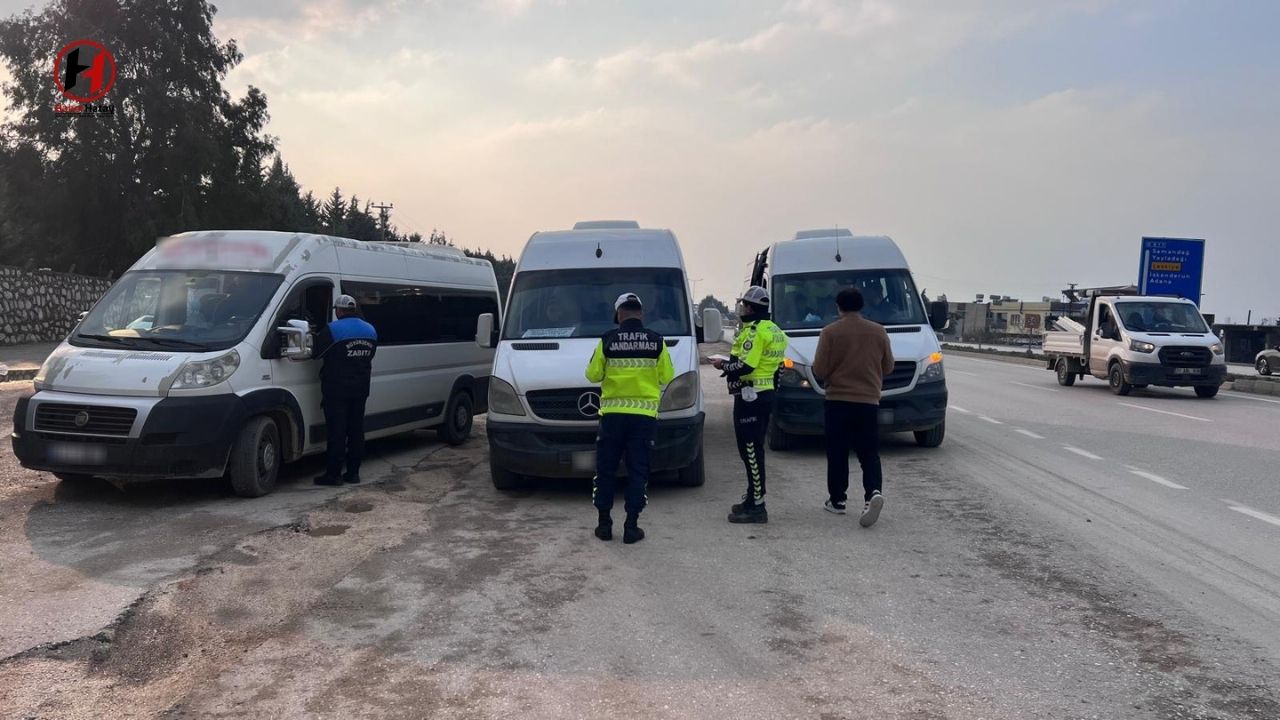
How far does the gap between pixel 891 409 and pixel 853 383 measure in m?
3.36

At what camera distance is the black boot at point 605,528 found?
22.7 ft

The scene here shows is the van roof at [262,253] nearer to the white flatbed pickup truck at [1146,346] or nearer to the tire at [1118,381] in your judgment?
the white flatbed pickup truck at [1146,346]

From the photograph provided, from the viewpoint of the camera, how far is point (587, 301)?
931 cm

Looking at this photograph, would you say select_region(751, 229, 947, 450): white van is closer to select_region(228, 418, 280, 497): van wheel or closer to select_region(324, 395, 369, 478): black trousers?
select_region(324, 395, 369, 478): black trousers

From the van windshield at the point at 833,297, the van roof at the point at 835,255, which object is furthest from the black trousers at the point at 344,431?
the van roof at the point at 835,255

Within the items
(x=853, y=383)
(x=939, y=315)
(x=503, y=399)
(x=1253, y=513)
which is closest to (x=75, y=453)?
(x=503, y=399)

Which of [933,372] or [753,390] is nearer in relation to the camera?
[753,390]

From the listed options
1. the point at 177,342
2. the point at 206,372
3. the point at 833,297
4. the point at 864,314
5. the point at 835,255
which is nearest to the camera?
the point at 206,372

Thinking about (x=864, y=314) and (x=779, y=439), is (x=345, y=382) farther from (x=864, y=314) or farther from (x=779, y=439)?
(x=864, y=314)

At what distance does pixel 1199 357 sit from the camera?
18656 mm

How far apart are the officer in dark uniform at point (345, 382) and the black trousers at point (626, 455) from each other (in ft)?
9.93

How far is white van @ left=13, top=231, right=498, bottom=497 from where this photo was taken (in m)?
7.52

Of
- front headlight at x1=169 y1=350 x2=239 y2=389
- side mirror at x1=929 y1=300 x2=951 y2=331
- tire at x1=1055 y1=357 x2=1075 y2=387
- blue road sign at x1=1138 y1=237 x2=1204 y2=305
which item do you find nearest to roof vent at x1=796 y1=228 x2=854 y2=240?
side mirror at x1=929 y1=300 x2=951 y2=331

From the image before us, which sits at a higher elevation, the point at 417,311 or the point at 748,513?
the point at 417,311
